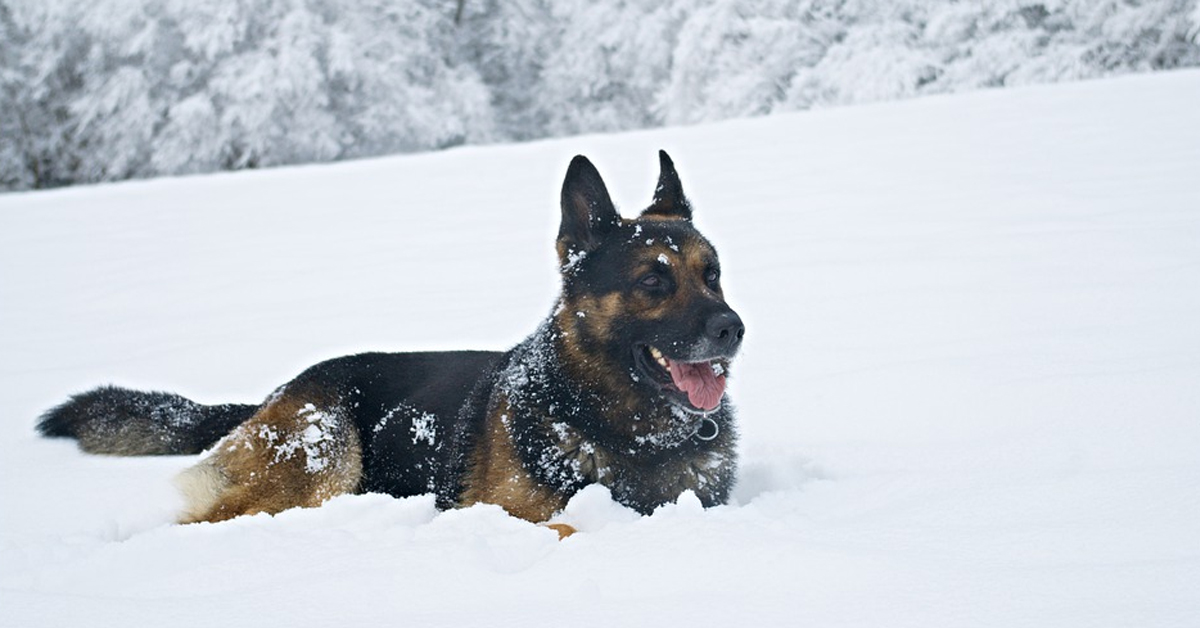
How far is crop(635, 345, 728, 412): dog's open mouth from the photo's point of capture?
3541 mm

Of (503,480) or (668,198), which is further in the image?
(668,198)

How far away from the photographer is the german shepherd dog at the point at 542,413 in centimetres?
350

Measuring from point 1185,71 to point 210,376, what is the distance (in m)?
11.3

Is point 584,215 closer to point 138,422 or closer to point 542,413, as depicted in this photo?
point 542,413

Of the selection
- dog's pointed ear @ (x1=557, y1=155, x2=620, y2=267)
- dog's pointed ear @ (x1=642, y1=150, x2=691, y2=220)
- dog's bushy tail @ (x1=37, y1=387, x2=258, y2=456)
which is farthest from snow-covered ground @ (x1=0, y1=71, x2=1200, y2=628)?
dog's pointed ear @ (x1=557, y1=155, x2=620, y2=267)

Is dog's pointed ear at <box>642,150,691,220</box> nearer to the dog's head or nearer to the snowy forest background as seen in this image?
the dog's head

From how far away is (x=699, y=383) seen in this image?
3.57 metres

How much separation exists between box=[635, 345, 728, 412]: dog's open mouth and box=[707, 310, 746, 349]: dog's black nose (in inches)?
5.8

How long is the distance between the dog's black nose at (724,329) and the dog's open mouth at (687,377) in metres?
0.15

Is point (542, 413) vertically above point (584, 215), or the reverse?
point (584, 215)

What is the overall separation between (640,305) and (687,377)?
1.04 ft

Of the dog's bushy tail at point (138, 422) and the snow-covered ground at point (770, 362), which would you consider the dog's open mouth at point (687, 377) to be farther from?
the dog's bushy tail at point (138, 422)

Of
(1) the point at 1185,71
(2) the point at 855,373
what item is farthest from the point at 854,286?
(1) the point at 1185,71

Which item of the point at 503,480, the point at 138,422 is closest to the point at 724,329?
the point at 503,480
